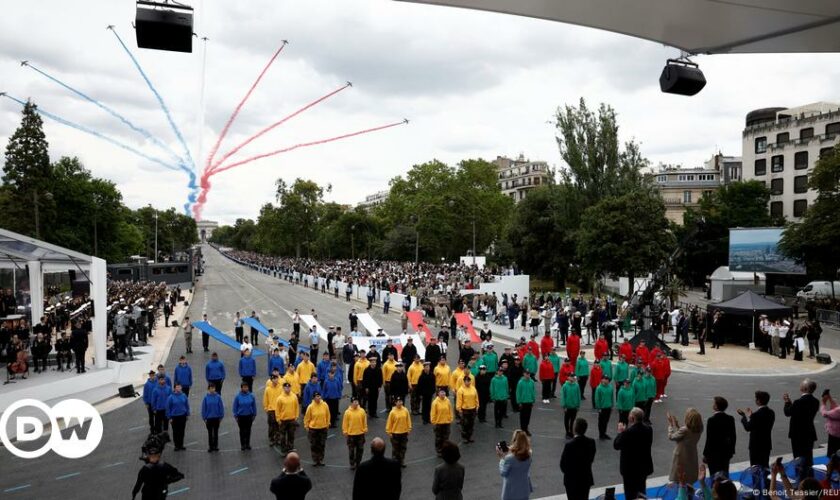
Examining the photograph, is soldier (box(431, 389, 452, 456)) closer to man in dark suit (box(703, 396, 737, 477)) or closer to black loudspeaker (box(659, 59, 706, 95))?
man in dark suit (box(703, 396, 737, 477))

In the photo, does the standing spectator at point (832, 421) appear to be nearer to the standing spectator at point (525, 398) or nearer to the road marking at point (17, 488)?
the standing spectator at point (525, 398)

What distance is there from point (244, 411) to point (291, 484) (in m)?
5.18

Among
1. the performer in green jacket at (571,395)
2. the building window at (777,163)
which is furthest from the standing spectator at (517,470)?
the building window at (777,163)

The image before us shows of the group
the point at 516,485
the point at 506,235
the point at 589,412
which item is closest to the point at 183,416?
the point at 516,485

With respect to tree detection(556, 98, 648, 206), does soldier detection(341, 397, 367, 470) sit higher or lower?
lower

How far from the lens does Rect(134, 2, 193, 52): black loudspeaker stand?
7.01 m

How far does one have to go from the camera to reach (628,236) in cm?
4062

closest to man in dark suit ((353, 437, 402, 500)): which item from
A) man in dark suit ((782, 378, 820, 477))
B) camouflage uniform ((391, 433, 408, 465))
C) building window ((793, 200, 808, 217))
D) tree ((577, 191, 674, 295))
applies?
camouflage uniform ((391, 433, 408, 465))

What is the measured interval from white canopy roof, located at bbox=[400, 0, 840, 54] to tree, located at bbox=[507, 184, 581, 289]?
42.7 m

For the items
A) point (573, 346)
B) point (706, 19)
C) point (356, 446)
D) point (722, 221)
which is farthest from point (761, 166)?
point (356, 446)

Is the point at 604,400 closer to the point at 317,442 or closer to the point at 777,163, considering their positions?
the point at 317,442

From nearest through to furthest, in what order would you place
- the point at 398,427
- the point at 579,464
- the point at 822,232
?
the point at 579,464 < the point at 398,427 < the point at 822,232

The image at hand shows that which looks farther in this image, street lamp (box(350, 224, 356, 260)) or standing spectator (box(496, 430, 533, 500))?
street lamp (box(350, 224, 356, 260))

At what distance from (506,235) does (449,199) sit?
2529 cm
